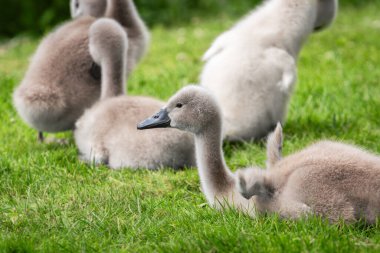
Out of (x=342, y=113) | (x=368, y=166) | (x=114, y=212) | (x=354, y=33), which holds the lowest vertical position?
(x=354, y=33)

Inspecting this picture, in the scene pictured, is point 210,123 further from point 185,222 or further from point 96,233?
point 96,233

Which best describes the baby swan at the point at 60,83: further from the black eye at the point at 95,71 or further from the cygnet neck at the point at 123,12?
the cygnet neck at the point at 123,12

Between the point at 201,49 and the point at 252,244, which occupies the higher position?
the point at 252,244

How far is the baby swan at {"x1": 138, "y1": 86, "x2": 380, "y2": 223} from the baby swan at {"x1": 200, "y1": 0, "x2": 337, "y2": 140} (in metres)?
1.70

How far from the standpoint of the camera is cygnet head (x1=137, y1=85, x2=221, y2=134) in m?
4.55

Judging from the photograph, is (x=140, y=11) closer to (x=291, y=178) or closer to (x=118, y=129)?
(x=118, y=129)

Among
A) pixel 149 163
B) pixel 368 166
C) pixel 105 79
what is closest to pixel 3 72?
pixel 105 79

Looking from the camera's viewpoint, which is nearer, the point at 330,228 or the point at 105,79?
the point at 330,228

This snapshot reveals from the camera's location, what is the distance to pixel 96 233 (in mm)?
4078

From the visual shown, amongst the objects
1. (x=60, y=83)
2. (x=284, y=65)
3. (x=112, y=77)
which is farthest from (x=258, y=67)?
(x=60, y=83)

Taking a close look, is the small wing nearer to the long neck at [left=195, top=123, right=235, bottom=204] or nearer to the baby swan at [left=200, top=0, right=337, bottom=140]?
the baby swan at [left=200, top=0, right=337, bottom=140]

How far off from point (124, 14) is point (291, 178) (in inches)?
125

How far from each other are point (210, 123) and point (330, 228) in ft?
3.62

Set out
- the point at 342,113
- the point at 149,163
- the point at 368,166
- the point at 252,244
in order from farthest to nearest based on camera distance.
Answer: the point at 342,113 < the point at 149,163 < the point at 368,166 < the point at 252,244
